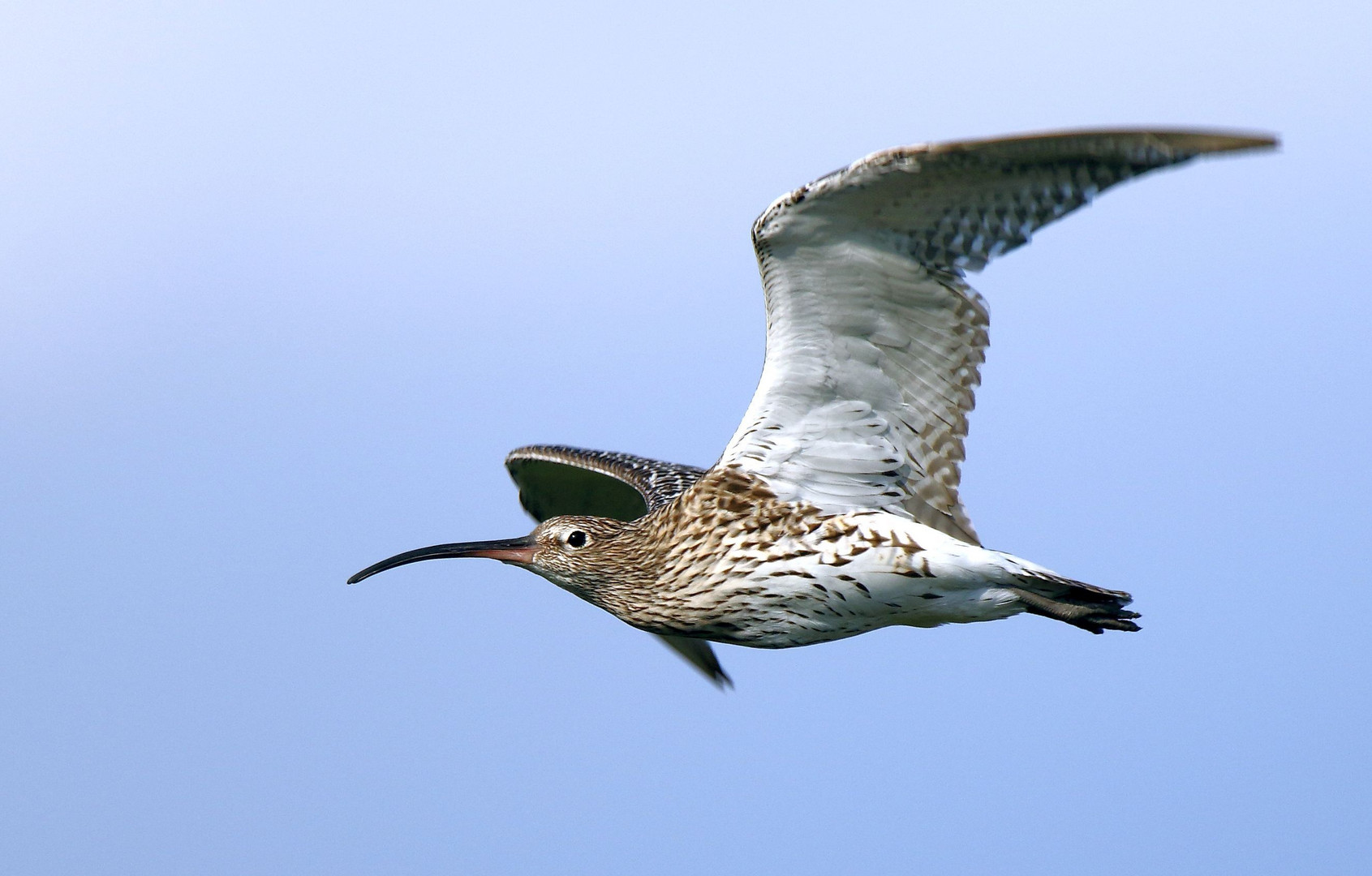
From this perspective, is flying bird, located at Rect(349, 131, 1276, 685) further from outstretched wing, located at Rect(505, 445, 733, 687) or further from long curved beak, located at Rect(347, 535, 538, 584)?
outstretched wing, located at Rect(505, 445, 733, 687)

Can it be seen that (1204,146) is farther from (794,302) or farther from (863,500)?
(863,500)

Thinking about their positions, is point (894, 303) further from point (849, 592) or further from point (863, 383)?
point (849, 592)

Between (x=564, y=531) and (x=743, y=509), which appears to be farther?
(x=564, y=531)

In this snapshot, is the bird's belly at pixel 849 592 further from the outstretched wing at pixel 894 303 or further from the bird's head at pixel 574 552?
the bird's head at pixel 574 552

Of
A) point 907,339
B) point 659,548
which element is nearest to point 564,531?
point 659,548

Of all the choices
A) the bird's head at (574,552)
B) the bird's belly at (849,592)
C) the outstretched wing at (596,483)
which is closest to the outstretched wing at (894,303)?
the bird's belly at (849,592)
